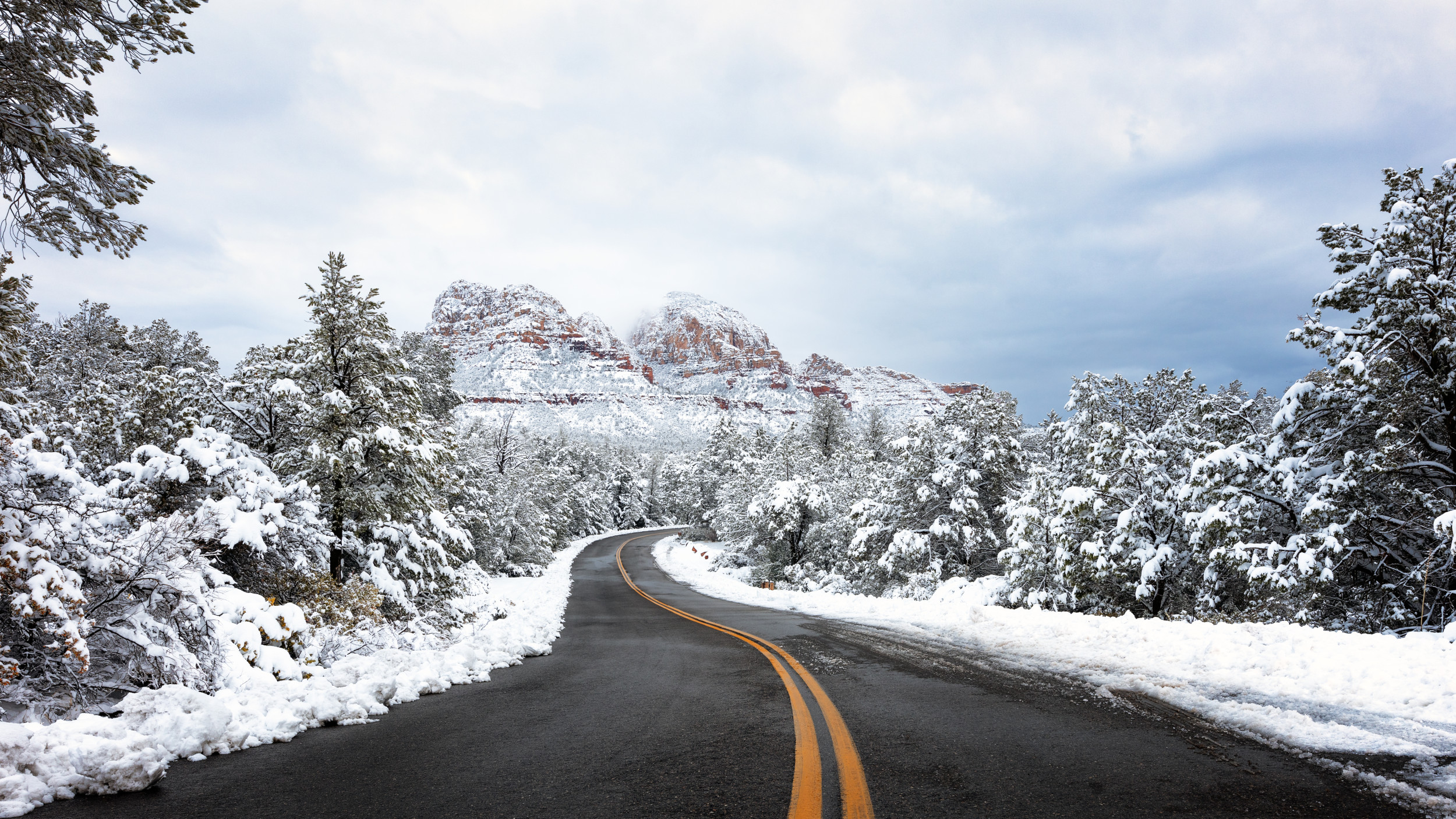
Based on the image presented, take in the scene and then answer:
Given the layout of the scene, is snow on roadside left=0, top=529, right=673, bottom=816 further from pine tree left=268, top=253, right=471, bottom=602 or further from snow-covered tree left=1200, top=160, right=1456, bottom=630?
snow-covered tree left=1200, top=160, right=1456, bottom=630

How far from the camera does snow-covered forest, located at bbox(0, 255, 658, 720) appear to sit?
4898mm

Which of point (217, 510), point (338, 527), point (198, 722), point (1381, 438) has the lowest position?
point (338, 527)

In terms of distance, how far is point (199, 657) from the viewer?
5562 millimetres

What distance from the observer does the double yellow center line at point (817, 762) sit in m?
3.11

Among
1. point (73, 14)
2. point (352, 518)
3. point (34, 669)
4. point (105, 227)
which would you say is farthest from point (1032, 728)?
point (352, 518)

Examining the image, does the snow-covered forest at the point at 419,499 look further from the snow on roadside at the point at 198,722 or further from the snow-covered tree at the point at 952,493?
the snow on roadside at the point at 198,722

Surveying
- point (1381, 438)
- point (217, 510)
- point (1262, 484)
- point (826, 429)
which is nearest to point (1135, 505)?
point (1262, 484)

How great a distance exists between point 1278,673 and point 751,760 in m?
5.11

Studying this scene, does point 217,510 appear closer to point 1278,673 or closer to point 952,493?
point 1278,673

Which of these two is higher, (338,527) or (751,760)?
(751,760)

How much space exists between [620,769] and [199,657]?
4.29 meters

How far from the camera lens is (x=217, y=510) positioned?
740 cm

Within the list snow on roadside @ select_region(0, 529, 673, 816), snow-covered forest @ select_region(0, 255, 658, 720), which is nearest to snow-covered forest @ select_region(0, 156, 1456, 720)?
snow-covered forest @ select_region(0, 255, 658, 720)

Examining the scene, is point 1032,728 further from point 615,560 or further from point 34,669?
point 615,560
